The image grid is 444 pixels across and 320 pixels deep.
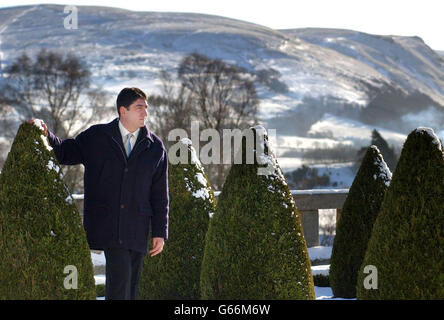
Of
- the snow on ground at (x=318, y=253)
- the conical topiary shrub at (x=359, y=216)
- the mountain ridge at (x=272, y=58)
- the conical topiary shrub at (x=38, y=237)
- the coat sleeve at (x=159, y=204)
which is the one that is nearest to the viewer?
the conical topiary shrub at (x=38, y=237)

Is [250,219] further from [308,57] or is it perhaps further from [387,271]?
[308,57]

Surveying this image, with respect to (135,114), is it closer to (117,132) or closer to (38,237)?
(117,132)

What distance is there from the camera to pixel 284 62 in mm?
149000

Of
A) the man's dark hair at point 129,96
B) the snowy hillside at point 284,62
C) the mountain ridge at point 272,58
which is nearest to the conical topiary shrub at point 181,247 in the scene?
the man's dark hair at point 129,96

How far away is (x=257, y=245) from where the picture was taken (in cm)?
628

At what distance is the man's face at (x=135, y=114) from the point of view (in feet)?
19.0

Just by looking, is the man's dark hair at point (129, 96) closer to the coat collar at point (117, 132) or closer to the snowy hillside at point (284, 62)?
the coat collar at point (117, 132)

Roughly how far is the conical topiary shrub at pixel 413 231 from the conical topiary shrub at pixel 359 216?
2165 mm

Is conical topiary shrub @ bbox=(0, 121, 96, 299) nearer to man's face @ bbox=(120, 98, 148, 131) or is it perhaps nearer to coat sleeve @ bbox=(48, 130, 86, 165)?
coat sleeve @ bbox=(48, 130, 86, 165)

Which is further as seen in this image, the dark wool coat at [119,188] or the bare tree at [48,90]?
the bare tree at [48,90]

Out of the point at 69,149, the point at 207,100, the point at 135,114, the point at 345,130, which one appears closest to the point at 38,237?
the point at 69,149

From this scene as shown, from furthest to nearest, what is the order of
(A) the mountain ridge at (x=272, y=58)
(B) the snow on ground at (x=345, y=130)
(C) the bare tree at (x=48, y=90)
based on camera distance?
(A) the mountain ridge at (x=272, y=58) < (B) the snow on ground at (x=345, y=130) < (C) the bare tree at (x=48, y=90)

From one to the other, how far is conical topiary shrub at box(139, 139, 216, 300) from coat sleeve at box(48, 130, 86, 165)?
180cm
